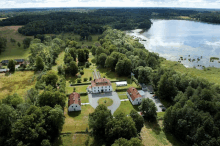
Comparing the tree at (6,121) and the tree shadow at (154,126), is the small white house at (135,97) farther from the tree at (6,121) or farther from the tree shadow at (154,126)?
the tree at (6,121)

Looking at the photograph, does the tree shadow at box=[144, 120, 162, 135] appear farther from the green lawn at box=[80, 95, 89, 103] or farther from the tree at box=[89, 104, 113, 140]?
the green lawn at box=[80, 95, 89, 103]

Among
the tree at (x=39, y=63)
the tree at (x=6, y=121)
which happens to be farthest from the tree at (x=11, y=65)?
the tree at (x=6, y=121)

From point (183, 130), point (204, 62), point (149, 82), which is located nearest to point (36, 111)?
point (183, 130)

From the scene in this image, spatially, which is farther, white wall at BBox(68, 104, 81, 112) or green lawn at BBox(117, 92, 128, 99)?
green lawn at BBox(117, 92, 128, 99)

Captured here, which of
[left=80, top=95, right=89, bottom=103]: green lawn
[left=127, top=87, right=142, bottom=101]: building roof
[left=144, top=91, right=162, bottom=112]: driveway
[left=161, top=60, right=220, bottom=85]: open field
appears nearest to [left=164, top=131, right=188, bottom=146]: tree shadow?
[left=144, top=91, right=162, bottom=112]: driveway

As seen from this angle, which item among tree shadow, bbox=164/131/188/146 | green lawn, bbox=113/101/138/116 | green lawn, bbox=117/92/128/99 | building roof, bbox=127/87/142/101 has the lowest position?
tree shadow, bbox=164/131/188/146

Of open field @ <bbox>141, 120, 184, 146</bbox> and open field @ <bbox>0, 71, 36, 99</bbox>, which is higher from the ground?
open field @ <bbox>0, 71, 36, 99</bbox>

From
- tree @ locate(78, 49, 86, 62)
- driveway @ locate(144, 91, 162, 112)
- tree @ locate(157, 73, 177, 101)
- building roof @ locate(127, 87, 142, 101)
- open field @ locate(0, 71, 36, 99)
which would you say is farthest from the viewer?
tree @ locate(78, 49, 86, 62)

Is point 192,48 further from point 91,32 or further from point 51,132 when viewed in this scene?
point 51,132

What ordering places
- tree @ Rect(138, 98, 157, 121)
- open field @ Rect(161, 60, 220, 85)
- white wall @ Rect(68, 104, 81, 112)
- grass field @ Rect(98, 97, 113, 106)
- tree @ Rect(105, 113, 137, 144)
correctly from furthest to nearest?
open field @ Rect(161, 60, 220, 85)
grass field @ Rect(98, 97, 113, 106)
white wall @ Rect(68, 104, 81, 112)
tree @ Rect(138, 98, 157, 121)
tree @ Rect(105, 113, 137, 144)
